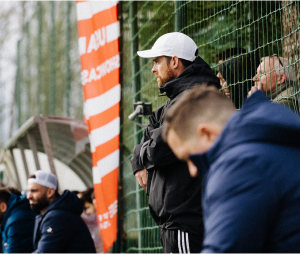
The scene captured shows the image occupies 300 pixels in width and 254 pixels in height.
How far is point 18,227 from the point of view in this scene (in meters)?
5.88

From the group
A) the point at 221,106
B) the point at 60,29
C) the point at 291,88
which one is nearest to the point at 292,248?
the point at 221,106

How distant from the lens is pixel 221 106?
1.60m

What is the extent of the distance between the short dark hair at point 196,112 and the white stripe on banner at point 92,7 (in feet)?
14.9

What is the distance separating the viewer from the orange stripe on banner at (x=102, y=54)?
584 cm

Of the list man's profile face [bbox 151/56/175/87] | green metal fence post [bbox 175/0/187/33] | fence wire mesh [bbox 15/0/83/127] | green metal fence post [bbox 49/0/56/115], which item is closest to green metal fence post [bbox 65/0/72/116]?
fence wire mesh [bbox 15/0/83/127]

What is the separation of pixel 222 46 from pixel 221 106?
9.23 ft

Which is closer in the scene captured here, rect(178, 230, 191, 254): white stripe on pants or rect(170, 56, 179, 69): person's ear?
rect(178, 230, 191, 254): white stripe on pants

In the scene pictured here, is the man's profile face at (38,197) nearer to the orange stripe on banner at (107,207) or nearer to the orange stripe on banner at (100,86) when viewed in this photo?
the orange stripe on banner at (107,207)

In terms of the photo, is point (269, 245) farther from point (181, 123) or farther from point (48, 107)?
point (48, 107)

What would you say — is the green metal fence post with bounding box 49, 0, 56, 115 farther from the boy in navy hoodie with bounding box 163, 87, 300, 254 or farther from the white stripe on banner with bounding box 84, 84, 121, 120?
the boy in navy hoodie with bounding box 163, 87, 300, 254

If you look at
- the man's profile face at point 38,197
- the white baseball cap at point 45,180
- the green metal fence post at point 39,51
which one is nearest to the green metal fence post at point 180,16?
the white baseball cap at point 45,180

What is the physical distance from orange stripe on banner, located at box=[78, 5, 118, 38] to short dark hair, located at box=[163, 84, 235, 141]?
4423mm

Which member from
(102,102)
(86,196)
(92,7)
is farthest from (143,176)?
(86,196)

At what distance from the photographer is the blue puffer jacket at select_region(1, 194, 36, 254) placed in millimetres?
5746
